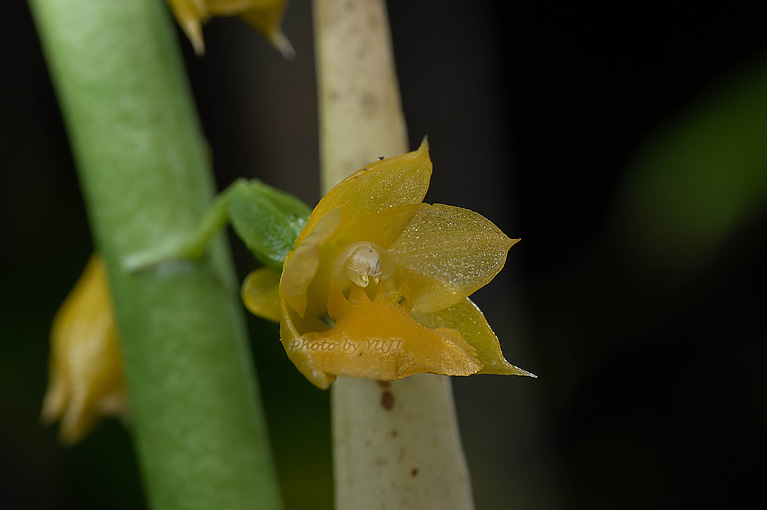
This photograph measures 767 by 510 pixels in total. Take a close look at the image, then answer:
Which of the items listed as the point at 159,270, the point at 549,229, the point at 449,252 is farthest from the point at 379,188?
the point at 549,229

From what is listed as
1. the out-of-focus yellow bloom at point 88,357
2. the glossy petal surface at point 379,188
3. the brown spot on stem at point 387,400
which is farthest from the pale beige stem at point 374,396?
the out-of-focus yellow bloom at point 88,357

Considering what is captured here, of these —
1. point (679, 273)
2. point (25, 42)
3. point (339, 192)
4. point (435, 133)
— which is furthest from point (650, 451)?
point (25, 42)

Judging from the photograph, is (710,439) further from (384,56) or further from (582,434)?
(384,56)

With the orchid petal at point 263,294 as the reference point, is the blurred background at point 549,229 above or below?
below

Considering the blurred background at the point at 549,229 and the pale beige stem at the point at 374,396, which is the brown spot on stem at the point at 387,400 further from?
the blurred background at the point at 549,229

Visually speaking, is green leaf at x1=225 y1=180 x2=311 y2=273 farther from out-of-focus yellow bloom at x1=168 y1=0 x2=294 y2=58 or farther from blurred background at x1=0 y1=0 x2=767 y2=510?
blurred background at x1=0 y1=0 x2=767 y2=510

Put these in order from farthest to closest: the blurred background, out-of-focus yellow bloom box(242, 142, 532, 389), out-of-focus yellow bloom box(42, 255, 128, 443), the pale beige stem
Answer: the blurred background, out-of-focus yellow bloom box(42, 255, 128, 443), the pale beige stem, out-of-focus yellow bloom box(242, 142, 532, 389)

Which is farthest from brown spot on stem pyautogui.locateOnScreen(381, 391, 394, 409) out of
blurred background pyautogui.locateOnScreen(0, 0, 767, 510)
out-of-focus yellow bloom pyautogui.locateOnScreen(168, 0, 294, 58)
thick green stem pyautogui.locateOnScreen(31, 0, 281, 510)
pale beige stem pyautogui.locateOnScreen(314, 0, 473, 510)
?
blurred background pyautogui.locateOnScreen(0, 0, 767, 510)
